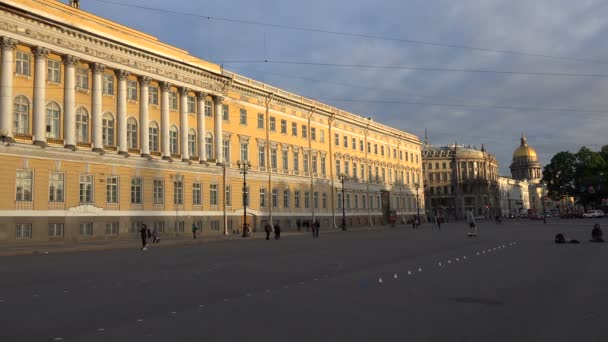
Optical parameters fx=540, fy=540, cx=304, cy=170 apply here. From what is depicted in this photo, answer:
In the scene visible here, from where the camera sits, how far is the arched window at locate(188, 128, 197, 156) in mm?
49156

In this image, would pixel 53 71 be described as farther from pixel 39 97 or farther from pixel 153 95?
pixel 153 95

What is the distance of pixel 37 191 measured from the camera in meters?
35.8

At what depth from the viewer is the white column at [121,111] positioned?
4191 centimetres

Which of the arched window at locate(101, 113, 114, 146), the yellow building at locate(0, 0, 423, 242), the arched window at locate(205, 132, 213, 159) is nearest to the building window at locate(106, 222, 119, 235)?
the yellow building at locate(0, 0, 423, 242)

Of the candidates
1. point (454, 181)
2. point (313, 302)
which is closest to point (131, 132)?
point (313, 302)

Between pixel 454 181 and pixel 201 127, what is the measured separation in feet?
382

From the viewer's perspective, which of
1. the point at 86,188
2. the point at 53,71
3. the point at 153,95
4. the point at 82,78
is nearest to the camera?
the point at 53,71

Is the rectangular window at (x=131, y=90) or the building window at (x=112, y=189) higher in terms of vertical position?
the rectangular window at (x=131, y=90)

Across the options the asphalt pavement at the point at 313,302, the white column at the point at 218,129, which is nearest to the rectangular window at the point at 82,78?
the white column at the point at 218,129

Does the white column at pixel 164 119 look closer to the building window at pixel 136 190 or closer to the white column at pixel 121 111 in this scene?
the building window at pixel 136 190

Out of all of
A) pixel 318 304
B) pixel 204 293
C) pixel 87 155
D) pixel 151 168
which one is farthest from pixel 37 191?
pixel 318 304

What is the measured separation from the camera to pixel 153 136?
45.6 metres

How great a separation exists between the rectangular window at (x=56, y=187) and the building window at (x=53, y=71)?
21.8 ft

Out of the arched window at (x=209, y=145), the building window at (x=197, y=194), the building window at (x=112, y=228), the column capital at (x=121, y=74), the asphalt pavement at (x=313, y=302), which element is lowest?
the asphalt pavement at (x=313, y=302)
